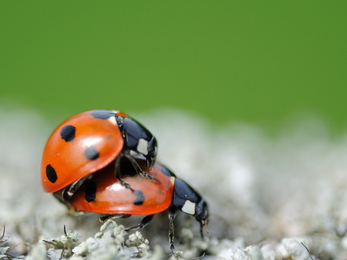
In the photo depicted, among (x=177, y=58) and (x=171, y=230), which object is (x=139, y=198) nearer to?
(x=171, y=230)

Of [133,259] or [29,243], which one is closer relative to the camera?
[133,259]

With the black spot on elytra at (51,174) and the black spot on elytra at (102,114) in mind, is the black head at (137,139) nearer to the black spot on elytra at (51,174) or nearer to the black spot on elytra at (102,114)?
the black spot on elytra at (102,114)

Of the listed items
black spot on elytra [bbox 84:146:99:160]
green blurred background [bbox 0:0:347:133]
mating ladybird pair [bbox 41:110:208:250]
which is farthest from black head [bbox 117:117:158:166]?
green blurred background [bbox 0:0:347:133]

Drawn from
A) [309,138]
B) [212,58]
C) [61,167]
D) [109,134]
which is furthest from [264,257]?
[212,58]

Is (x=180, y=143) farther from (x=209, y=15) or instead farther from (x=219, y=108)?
(x=209, y=15)

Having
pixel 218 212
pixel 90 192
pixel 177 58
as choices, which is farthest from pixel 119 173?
pixel 177 58
